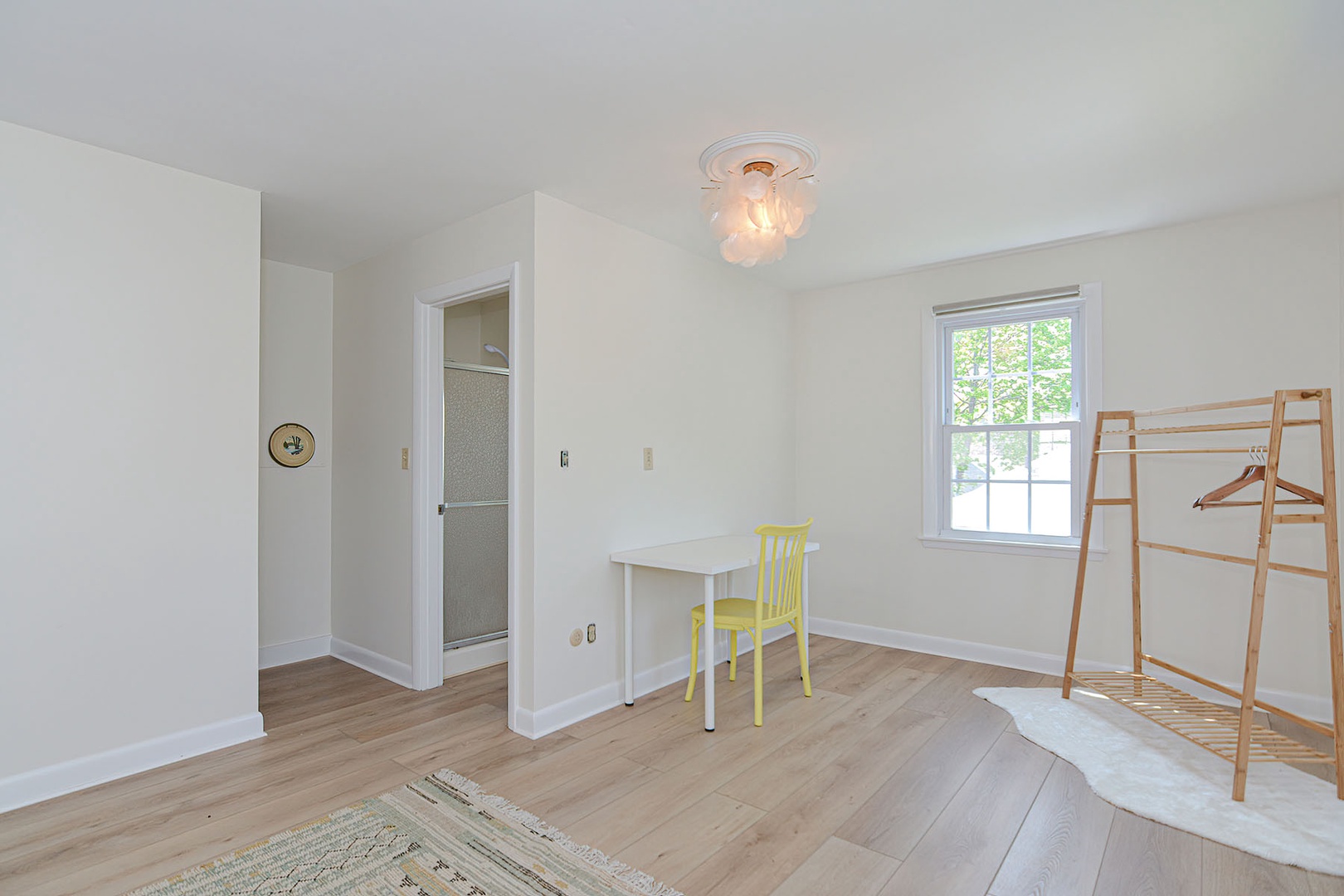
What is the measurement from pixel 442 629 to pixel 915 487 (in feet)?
9.89

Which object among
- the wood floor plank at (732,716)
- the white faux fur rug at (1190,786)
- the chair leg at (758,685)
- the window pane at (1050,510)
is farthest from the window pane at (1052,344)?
the chair leg at (758,685)

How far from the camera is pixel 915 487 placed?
14.7 ft

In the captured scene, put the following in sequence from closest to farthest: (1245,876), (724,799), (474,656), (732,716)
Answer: (1245,876), (724,799), (732,716), (474,656)

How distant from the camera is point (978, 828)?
237cm

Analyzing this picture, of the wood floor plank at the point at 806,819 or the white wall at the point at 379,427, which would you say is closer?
the wood floor plank at the point at 806,819

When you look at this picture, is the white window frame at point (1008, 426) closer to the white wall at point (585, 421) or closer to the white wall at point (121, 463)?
the white wall at point (585, 421)

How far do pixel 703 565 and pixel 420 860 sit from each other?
1.55 m

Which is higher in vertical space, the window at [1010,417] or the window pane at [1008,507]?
the window at [1010,417]

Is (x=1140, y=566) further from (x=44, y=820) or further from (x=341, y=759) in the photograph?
(x=44, y=820)

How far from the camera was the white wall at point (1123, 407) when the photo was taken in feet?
11.0

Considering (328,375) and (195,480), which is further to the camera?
(328,375)

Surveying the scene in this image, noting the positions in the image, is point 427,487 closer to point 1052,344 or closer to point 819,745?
point 819,745

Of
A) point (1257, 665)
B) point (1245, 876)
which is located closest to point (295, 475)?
point (1245, 876)

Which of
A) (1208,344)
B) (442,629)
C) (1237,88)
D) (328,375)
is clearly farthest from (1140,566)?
(328,375)
